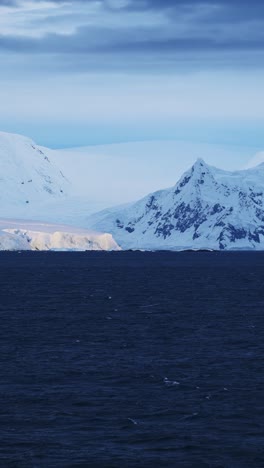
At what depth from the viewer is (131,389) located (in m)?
63.0

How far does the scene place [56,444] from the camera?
161 ft

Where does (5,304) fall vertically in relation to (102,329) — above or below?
below

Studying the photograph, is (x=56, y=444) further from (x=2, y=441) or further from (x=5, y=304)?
(x=5, y=304)

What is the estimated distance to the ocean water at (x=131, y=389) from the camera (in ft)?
158

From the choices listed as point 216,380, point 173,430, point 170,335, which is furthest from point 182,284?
point 173,430

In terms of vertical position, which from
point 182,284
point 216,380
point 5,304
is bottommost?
point 182,284

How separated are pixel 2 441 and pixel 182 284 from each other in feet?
471

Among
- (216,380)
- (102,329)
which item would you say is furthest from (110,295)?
(216,380)

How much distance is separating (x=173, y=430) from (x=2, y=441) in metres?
8.64

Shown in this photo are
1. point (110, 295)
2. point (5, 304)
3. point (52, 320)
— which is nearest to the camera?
point (52, 320)

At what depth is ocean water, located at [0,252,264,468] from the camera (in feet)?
158

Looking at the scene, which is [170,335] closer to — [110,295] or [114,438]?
[114,438]

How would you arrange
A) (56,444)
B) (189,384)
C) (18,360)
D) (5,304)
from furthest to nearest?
(5,304) < (18,360) < (189,384) < (56,444)

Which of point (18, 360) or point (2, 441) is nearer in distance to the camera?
point (2, 441)
